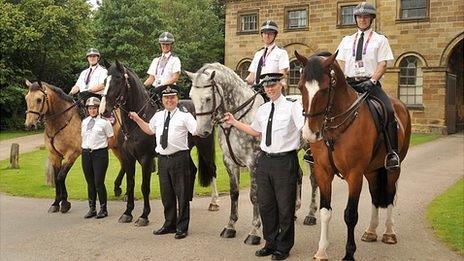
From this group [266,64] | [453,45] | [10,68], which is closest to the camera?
[266,64]

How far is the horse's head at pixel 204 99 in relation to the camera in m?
6.48

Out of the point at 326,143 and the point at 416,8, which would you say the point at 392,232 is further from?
the point at 416,8

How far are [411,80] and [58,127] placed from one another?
19.2 m

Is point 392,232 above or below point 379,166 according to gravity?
below

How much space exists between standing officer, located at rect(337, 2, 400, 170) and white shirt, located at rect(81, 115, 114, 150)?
4.51 meters

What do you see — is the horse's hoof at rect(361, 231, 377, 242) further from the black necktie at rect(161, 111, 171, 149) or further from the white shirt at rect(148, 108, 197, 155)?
the black necktie at rect(161, 111, 171, 149)

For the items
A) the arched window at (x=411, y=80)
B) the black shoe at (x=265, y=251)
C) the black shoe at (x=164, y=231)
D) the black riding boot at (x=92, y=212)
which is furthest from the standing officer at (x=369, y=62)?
the arched window at (x=411, y=80)

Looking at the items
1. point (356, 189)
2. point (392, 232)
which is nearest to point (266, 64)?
point (356, 189)

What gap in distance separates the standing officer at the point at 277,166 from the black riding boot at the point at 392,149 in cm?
118

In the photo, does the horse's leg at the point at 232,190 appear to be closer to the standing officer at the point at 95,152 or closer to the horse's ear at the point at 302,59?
the horse's ear at the point at 302,59

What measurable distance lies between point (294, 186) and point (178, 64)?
374cm

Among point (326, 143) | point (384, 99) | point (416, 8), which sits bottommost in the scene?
point (326, 143)

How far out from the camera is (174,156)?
290 inches

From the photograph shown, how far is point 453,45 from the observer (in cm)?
2284
